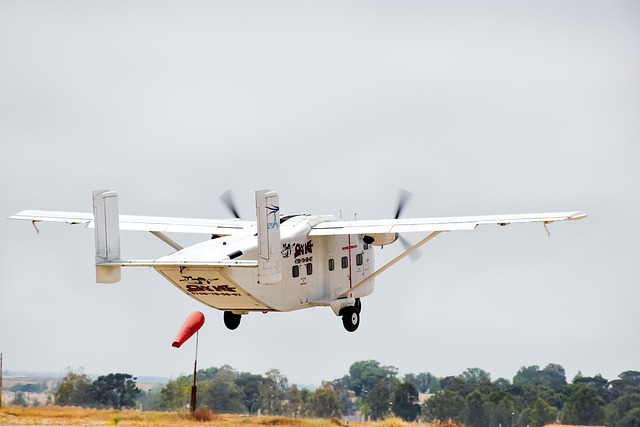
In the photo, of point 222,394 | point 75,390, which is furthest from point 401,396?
point 75,390

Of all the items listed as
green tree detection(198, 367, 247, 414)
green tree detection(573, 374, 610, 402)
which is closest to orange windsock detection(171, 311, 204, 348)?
green tree detection(198, 367, 247, 414)

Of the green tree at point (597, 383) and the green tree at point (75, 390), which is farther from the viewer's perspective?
the green tree at point (597, 383)

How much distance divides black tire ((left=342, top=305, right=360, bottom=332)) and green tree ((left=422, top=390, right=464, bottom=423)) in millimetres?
12785

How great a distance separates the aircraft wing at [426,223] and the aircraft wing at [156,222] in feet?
10.2

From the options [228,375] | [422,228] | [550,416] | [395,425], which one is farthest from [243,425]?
[550,416]

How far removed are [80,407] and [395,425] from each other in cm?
1396

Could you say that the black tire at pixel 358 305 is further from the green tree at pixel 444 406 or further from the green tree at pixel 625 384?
the green tree at pixel 625 384

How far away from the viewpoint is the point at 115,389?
65.1m

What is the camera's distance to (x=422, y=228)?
52.3 metres

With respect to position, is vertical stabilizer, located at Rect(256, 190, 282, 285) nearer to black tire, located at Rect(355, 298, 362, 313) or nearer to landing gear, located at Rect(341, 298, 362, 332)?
landing gear, located at Rect(341, 298, 362, 332)

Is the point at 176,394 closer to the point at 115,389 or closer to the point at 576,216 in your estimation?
the point at 115,389

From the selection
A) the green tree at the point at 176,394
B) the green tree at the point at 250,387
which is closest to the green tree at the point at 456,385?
the green tree at the point at 250,387

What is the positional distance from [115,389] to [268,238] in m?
20.7

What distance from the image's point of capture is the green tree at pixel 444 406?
67.1m
